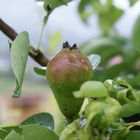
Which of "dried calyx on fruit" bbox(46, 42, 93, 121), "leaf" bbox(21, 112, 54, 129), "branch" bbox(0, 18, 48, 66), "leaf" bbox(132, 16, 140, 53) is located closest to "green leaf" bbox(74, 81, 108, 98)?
"dried calyx on fruit" bbox(46, 42, 93, 121)

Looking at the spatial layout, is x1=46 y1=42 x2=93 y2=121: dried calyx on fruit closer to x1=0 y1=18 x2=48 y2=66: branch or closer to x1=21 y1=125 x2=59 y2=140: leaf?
x1=21 y1=125 x2=59 y2=140: leaf

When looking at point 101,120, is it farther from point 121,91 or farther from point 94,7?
point 94,7

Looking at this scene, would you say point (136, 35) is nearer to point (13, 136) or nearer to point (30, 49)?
point (30, 49)

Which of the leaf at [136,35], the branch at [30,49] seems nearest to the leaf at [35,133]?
the branch at [30,49]

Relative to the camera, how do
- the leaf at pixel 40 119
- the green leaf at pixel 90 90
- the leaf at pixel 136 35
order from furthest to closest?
the leaf at pixel 136 35, the leaf at pixel 40 119, the green leaf at pixel 90 90

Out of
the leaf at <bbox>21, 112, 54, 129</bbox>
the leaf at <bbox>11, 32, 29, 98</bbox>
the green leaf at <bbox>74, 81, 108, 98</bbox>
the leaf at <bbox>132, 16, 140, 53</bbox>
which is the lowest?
the green leaf at <bbox>74, 81, 108, 98</bbox>

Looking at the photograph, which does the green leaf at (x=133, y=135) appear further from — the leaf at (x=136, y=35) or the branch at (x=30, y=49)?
the leaf at (x=136, y=35)
